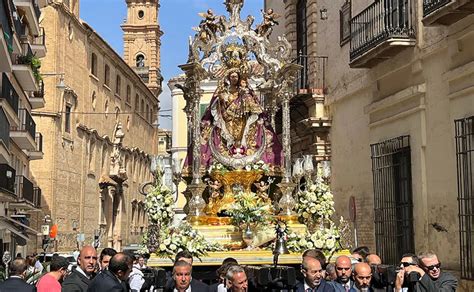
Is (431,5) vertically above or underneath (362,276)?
above

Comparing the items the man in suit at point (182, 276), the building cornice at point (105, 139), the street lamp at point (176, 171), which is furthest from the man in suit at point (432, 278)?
the building cornice at point (105, 139)

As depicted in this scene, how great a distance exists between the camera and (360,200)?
59.4 feet

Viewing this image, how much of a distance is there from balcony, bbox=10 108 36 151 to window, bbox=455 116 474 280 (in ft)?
56.9

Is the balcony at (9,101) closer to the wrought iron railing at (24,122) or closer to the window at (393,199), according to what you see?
the wrought iron railing at (24,122)

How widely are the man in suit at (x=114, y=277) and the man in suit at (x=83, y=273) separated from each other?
0.50 m

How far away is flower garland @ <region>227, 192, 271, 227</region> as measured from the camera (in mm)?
11789

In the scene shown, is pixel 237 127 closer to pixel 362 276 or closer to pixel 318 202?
pixel 318 202

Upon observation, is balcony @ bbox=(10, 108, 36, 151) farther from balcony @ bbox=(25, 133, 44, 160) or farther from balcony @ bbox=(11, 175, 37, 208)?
balcony @ bbox=(25, 133, 44, 160)

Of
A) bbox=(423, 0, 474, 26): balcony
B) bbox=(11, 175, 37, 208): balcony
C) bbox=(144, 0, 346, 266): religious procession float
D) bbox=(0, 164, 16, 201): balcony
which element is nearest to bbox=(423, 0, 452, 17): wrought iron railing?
bbox=(423, 0, 474, 26): balcony

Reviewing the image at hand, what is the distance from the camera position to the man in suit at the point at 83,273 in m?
7.28

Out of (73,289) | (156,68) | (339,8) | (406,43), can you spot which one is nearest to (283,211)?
(406,43)

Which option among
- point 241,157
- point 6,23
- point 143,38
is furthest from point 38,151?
point 143,38

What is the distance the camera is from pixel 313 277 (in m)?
6.65

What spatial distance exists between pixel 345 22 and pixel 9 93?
34.6ft
